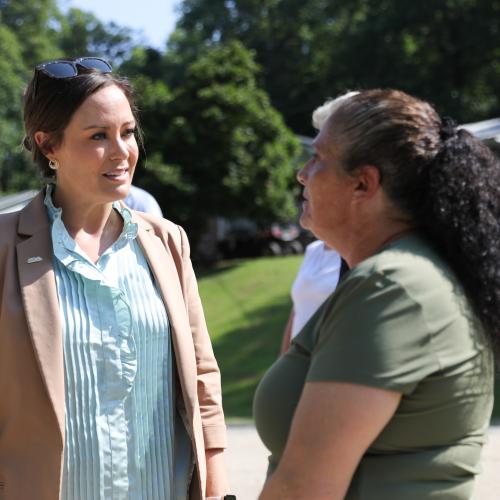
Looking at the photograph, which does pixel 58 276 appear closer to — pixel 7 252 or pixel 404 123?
pixel 7 252

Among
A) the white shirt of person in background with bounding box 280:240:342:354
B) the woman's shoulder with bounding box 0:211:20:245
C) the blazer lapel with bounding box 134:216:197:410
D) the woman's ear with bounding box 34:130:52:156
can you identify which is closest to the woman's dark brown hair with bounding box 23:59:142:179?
the woman's ear with bounding box 34:130:52:156

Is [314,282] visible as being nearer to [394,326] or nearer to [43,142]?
[43,142]

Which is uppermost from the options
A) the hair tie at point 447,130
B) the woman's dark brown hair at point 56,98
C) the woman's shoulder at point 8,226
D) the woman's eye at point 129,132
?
the woman's dark brown hair at point 56,98

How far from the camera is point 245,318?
769 inches

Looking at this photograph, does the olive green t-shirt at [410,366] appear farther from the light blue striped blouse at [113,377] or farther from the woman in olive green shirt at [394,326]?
the light blue striped blouse at [113,377]

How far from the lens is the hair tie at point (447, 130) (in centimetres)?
200

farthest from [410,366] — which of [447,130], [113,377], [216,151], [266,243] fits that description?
[266,243]

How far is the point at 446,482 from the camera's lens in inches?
74.2

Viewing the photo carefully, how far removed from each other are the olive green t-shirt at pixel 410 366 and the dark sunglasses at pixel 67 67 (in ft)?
→ 4.07

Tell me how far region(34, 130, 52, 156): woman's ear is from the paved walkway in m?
3.68

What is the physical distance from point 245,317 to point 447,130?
17.8 metres

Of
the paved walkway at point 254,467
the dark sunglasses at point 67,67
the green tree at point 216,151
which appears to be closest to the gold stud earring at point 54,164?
the dark sunglasses at point 67,67

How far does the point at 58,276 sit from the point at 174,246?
42 cm

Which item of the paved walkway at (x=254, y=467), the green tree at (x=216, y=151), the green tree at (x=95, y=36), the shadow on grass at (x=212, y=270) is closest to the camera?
the paved walkway at (x=254, y=467)
